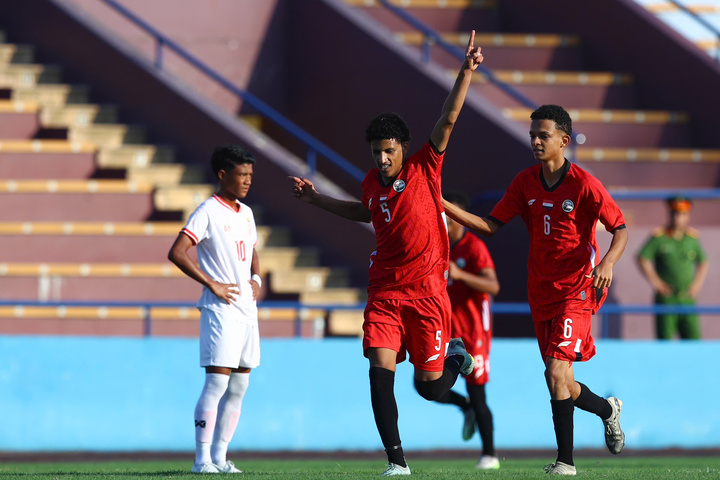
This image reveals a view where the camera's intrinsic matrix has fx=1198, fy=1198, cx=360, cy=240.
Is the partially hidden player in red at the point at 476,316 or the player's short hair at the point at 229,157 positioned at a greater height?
the player's short hair at the point at 229,157

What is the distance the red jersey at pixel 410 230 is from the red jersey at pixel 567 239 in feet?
2.06

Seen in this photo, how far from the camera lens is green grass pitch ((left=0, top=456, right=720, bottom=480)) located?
23.6 feet

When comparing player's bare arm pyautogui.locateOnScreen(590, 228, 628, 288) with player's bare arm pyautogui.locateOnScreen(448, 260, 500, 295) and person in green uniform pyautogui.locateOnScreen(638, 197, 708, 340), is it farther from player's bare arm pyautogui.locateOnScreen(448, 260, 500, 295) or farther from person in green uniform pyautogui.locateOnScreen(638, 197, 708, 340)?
person in green uniform pyautogui.locateOnScreen(638, 197, 708, 340)

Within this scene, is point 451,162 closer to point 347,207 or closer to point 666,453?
point 666,453

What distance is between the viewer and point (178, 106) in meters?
15.9

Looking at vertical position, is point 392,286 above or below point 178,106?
below

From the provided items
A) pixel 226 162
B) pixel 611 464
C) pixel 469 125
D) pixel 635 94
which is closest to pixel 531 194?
pixel 226 162

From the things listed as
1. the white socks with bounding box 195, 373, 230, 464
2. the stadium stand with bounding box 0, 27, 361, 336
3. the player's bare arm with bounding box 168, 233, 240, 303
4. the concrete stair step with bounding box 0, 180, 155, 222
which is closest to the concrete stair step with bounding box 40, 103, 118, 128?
the stadium stand with bounding box 0, 27, 361, 336

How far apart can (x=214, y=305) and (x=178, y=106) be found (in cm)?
863

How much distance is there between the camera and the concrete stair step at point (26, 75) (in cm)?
1638

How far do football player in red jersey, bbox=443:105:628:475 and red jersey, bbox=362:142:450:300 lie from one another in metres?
0.26

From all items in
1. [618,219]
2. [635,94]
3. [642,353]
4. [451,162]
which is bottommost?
[642,353]

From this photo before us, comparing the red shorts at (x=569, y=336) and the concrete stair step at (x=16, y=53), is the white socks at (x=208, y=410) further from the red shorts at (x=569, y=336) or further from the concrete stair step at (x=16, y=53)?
the concrete stair step at (x=16, y=53)

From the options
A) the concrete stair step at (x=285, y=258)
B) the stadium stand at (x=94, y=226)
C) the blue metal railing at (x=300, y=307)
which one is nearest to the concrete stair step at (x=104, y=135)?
the stadium stand at (x=94, y=226)
